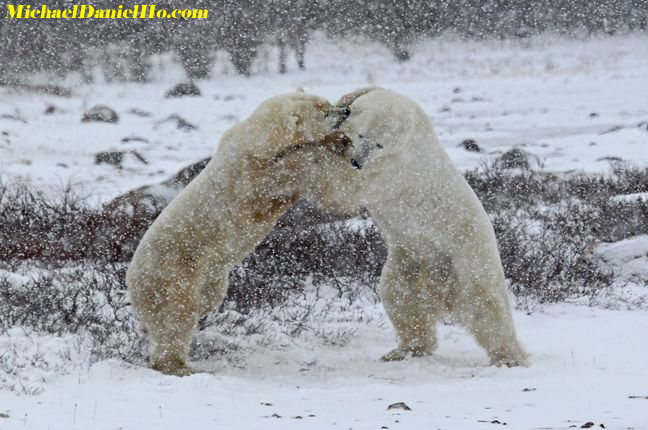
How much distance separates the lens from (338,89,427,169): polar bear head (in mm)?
4258

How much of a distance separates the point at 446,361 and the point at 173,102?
1843 centimetres

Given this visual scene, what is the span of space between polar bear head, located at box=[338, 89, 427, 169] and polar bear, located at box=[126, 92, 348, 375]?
0.09 metres

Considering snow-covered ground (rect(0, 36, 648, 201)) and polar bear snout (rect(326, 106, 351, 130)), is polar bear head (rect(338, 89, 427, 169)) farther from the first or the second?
snow-covered ground (rect(0, 36, 648, 201))

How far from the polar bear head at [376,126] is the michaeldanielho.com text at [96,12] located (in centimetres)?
2514

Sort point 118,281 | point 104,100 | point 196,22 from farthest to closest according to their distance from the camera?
1. point 196,22
2. point 104,100
3. point 118,281

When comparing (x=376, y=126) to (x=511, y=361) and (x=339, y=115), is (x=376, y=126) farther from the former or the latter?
(x=511, y=361)

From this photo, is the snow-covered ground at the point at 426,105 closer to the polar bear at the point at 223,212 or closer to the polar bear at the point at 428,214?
the polar bear at the point at 223,212

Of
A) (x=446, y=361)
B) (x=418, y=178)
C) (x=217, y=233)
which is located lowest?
(x=446, y=361)

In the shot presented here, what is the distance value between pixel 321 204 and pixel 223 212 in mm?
508

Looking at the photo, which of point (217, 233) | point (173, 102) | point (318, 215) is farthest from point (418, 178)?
point (173, 102)

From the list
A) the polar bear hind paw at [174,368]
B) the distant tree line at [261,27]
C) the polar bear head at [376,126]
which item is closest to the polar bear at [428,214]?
the polar bear head at [376,126]

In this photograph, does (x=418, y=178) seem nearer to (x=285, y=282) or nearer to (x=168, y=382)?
(x=168, y=382)

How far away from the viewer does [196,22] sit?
94.5 ft

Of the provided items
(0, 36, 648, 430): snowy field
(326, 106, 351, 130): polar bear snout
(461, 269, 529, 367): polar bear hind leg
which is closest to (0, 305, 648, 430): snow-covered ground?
(0, 36, 648, 430): snowy field
